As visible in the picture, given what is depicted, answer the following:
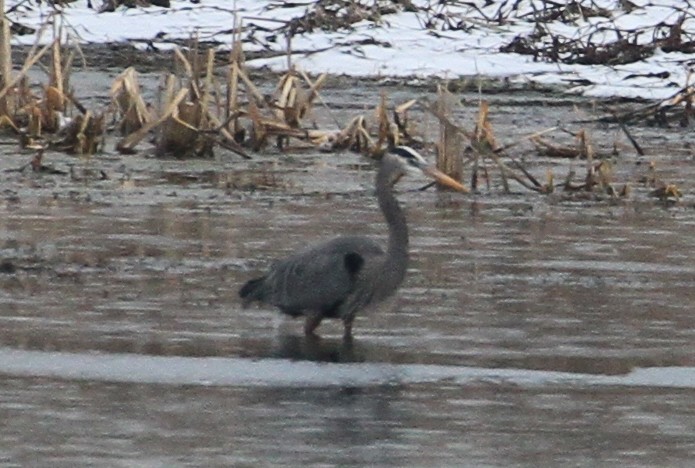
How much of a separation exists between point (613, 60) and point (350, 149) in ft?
25.9

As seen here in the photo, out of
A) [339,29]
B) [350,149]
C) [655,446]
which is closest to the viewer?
[655,446]

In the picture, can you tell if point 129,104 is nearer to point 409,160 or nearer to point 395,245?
point 409,160

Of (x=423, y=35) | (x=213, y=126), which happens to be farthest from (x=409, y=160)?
(x=423, y=35)

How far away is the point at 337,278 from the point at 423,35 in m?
17.4

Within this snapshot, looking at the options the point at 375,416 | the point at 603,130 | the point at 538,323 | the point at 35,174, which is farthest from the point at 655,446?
the point at 603,130

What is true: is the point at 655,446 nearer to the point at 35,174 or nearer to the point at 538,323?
the point at 538,323

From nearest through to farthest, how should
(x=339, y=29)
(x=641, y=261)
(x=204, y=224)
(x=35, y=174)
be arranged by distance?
(x=641, y=261), (x=204, y=224), (x=35, y=174), (x=339, y=29)

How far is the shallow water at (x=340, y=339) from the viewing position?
24.0 feet

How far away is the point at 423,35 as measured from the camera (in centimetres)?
2677

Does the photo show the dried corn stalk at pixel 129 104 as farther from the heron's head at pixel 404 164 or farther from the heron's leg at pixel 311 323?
the heron's leg at pixel 311 323

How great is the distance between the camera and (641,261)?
39.0 feet

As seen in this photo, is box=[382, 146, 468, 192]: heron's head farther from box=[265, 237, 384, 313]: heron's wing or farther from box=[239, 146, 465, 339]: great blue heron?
box=[265, 237, 384, 313]: heron's wing

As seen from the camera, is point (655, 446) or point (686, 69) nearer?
point (655, 446)


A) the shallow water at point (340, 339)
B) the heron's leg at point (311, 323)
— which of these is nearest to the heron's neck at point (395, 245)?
the shallow water at point (340, 339)
